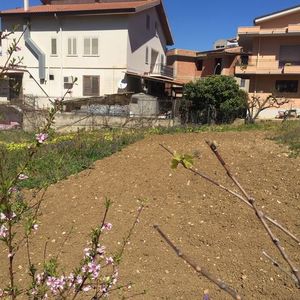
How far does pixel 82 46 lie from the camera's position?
25891 millimetres

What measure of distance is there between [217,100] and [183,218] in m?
13.6

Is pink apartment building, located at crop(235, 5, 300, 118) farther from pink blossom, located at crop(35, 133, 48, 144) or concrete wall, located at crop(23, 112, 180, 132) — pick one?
pink blossom, located at crop(35, 133, 48, 144)

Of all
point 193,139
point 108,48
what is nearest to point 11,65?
point 193,139

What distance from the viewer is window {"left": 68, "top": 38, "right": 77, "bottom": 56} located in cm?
2591

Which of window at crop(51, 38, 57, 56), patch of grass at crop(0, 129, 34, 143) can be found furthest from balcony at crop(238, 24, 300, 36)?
patch of grass at crop(0, 129, 34, 143)

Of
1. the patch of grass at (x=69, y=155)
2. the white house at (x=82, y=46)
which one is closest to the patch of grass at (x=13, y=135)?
the patch of grass at (x=69, y=155)

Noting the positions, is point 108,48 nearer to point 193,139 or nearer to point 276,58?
point 276,58

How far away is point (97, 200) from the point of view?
6234mm

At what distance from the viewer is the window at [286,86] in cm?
2477

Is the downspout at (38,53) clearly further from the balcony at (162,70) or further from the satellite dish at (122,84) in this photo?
the balcony at (162,70)

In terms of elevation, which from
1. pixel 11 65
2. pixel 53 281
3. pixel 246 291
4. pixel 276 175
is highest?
pixel 11 65

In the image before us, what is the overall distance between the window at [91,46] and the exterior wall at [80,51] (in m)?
0.20

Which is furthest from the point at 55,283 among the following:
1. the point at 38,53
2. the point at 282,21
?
the point at 282,21

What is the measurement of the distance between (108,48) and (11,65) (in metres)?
24.5
